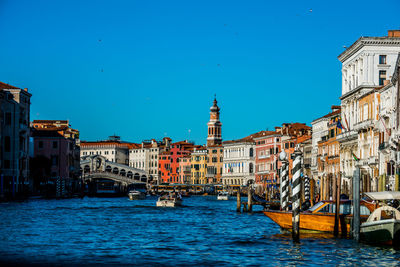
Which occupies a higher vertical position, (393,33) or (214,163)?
(393,33)

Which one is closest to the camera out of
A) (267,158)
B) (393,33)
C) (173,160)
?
(393,33)

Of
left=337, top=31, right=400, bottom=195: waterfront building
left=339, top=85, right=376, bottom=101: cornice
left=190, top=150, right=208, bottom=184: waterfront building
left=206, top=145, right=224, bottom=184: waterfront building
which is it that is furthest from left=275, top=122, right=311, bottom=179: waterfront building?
left=190, top=150, right=208, bottom=184: waterfront building

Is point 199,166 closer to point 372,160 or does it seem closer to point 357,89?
point 357,89

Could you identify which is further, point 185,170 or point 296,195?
point 185,170

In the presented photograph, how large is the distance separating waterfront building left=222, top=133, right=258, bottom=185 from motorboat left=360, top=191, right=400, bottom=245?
237 feet

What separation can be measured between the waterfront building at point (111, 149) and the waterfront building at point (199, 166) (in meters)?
21.4

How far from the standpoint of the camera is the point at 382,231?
1775cm

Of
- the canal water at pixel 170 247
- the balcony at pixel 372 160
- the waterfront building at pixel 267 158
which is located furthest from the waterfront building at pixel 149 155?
the canal water at pixel 170 247

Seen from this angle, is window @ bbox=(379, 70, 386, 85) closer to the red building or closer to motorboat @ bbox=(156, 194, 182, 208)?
motorboat @ bbox=(156, 194, 182, 208)

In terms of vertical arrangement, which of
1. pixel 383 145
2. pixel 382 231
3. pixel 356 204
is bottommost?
pixel 382 231

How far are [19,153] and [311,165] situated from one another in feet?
71.8

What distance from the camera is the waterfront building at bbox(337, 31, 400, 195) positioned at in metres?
35.4

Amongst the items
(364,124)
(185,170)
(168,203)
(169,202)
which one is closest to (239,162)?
(185,170)


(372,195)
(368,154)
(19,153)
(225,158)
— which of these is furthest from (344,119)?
(225,158)
